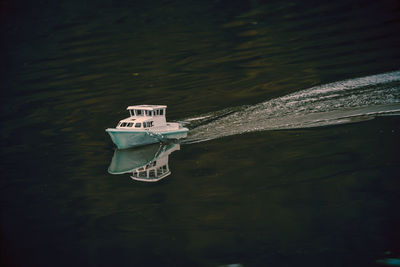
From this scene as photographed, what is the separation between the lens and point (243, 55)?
46.8 metres

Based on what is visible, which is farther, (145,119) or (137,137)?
(145,119)

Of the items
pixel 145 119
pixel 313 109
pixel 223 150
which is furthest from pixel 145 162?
pixel 313 109

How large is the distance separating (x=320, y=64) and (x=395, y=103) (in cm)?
1271

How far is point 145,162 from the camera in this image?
25500mm

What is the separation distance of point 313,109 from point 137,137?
10220 millimetres

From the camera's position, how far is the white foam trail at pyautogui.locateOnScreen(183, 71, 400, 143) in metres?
27.7

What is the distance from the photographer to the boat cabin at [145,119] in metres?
27.7

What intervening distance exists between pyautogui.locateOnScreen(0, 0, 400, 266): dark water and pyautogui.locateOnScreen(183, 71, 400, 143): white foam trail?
0.14 m

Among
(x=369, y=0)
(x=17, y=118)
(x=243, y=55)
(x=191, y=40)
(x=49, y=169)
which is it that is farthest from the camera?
(x=369, y=0)

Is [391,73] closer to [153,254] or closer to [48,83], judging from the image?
[153,254]

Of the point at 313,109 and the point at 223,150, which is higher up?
the point at 313,109

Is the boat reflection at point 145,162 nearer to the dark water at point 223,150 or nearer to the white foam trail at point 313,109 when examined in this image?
the dark water at point 223,150

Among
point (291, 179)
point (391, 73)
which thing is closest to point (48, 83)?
point (391, 73)

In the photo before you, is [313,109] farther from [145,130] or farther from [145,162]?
[145,162]
